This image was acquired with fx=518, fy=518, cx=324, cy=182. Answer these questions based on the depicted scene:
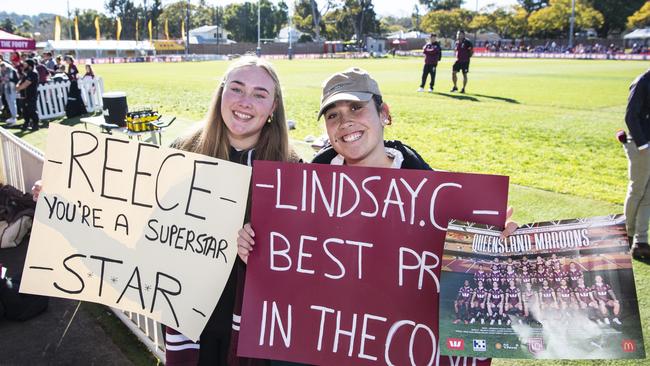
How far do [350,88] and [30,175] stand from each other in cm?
501

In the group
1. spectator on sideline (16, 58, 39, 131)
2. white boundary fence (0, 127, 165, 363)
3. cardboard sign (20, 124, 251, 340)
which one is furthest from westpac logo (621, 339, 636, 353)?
spectator on sideline (16, 58, 39, 131)

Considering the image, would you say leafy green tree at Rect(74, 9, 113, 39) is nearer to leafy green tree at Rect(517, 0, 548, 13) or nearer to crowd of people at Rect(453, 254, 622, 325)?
leafy green tree at Rect(517, 0, 548, 13)

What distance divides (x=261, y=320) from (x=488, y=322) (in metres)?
0.99

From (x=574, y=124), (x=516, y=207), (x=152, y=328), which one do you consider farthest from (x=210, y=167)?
(x=574, y=124)

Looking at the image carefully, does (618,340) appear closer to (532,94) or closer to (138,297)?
(138,297)

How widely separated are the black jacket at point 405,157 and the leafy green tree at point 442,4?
129936 mm

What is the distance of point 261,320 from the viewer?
2320 mm

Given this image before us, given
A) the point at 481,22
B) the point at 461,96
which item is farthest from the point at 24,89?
the point at 481,22

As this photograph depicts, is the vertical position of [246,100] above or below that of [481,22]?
below

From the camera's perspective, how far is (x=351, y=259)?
222 centimetres

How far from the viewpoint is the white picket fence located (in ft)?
52.1

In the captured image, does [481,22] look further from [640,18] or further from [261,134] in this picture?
[261,134]

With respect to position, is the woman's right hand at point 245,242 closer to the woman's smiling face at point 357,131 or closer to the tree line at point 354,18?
the woman's smiling face at point 357,131

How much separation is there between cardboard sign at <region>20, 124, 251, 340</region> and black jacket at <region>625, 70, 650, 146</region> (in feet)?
13.4
